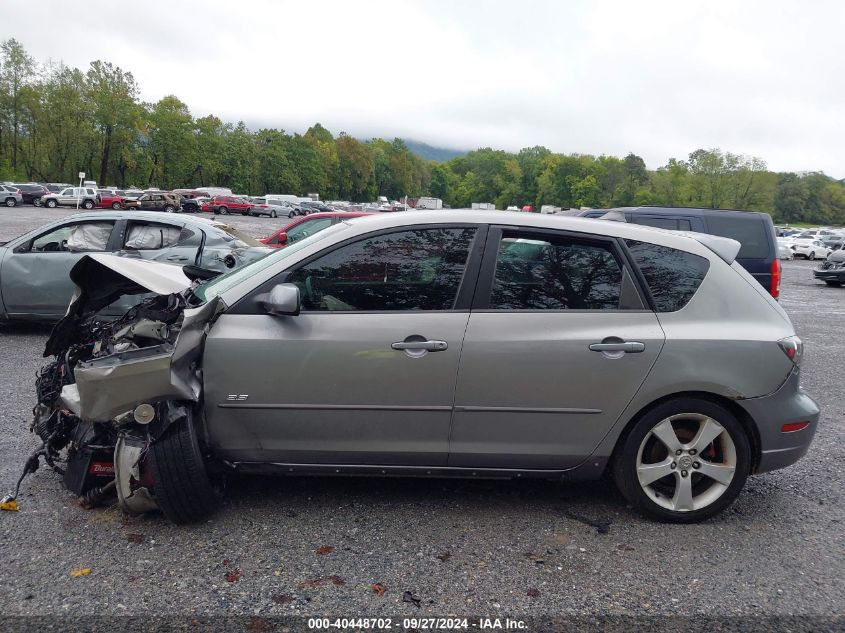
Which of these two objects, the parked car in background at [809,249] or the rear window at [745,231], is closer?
the rear window at [745,231]

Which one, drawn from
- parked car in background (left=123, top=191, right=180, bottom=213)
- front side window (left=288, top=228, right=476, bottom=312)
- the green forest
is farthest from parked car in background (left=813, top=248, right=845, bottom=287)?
the green forest

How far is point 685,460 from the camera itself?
A: 11.7ft

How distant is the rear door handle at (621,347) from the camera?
3.48 m

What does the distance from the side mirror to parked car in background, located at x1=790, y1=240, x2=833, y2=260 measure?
43.2 meters

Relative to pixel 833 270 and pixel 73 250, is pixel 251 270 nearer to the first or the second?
pixel 73 250

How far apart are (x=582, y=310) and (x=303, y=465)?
1.72 meters

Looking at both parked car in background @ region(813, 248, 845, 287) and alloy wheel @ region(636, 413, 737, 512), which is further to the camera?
parked car in background @ region(813, 248, 845, 287)

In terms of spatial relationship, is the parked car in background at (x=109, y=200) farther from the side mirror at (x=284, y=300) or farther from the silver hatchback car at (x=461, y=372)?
the side mirror at (x=284, y=300)

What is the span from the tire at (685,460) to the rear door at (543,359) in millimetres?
223

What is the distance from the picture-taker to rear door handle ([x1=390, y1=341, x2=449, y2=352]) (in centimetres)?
343

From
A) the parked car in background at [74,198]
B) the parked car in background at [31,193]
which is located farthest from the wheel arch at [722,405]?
the parked car in background at [31,193]

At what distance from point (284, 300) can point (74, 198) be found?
2115 inches

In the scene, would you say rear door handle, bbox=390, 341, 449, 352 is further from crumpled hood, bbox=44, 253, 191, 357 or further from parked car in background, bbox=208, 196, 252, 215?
parked car in background, bbox=208, 196, 252, 215

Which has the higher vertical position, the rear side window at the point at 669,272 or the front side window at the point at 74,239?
the rear side window at the point at 669,272
